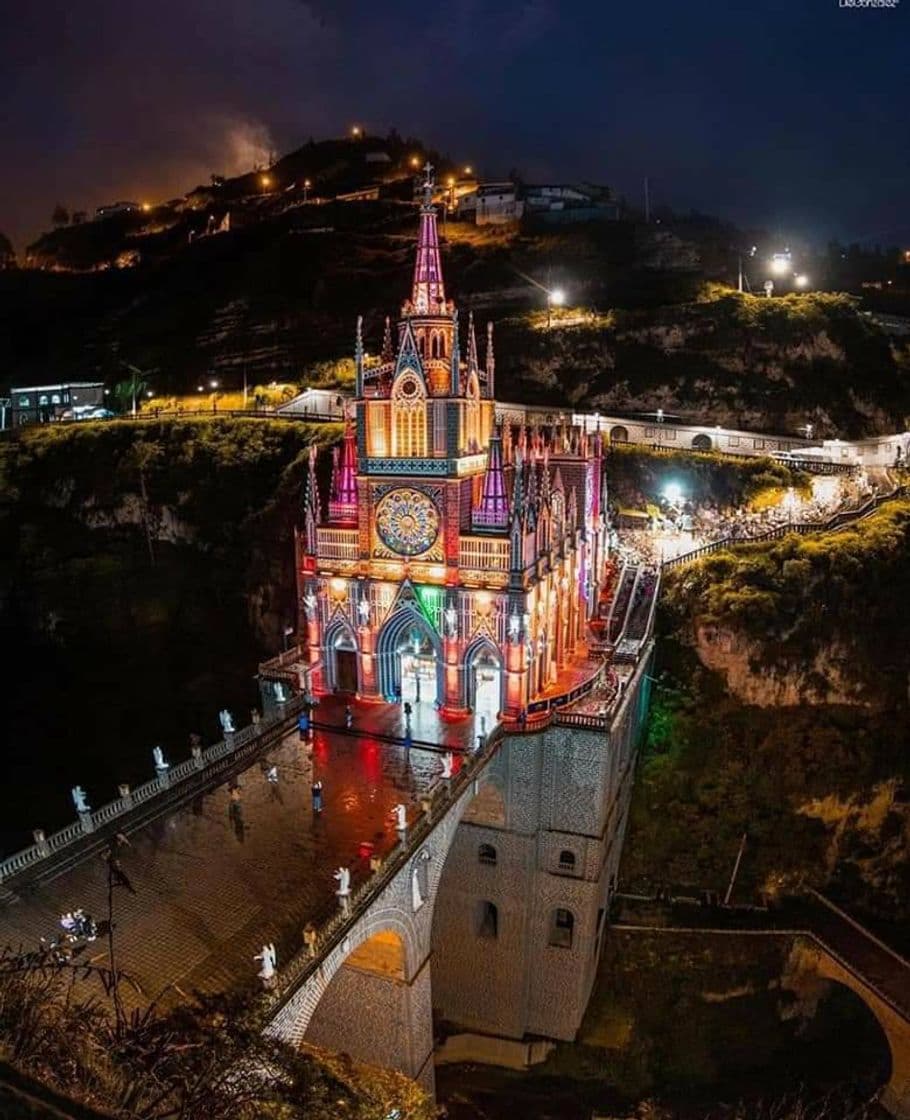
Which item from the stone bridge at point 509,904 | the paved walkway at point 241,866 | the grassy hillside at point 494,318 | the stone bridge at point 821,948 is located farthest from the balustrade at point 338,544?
the grassy hillside at point 494,318

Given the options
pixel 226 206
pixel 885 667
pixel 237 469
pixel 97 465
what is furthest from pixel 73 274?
pixel 885 667

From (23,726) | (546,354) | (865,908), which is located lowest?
(865,908)

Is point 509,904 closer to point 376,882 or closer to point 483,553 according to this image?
point 376,882

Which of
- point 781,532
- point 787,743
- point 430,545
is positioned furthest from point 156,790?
point 781,532

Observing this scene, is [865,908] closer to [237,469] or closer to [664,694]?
[664,694]

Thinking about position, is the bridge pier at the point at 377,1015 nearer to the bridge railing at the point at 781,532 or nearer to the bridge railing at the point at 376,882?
the bridge railing at the point at 376,882

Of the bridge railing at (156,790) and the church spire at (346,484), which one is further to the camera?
the church spire at (346,484)

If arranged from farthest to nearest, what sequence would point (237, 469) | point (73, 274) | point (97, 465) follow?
point (73, 274) → point (97, 465) → point (237, 469)
